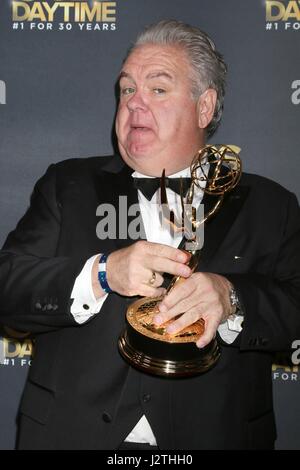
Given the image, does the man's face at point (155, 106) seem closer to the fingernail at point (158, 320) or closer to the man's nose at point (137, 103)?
the man's nose at point (137, 103)

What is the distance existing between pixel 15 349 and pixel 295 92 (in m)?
1.57

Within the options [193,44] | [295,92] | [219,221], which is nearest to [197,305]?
[219,221]

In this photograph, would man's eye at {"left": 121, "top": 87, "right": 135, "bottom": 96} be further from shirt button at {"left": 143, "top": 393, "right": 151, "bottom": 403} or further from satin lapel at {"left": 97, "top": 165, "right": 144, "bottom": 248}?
shirt button at {"left": 143, "top": 393, "right": 151, "bottom": 403}

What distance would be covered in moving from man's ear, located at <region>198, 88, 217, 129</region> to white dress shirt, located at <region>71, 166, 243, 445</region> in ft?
0.53

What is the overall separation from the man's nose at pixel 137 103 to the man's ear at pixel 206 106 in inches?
7.6

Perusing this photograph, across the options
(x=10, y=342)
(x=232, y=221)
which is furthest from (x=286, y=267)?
(x=10, y=342)

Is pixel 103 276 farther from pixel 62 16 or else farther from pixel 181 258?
pixel 62 16

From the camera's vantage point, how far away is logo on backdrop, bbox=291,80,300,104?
205 centimetres

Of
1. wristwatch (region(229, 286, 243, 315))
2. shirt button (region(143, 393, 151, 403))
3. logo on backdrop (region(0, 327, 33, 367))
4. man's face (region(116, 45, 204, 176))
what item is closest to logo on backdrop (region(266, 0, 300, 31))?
man's face (region(116, 45, 204, 176))

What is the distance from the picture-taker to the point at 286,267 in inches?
58.7

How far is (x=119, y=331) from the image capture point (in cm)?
142

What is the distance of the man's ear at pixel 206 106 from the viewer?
1553mm

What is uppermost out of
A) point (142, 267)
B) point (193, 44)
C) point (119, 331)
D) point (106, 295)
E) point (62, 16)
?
point (62, 16)
